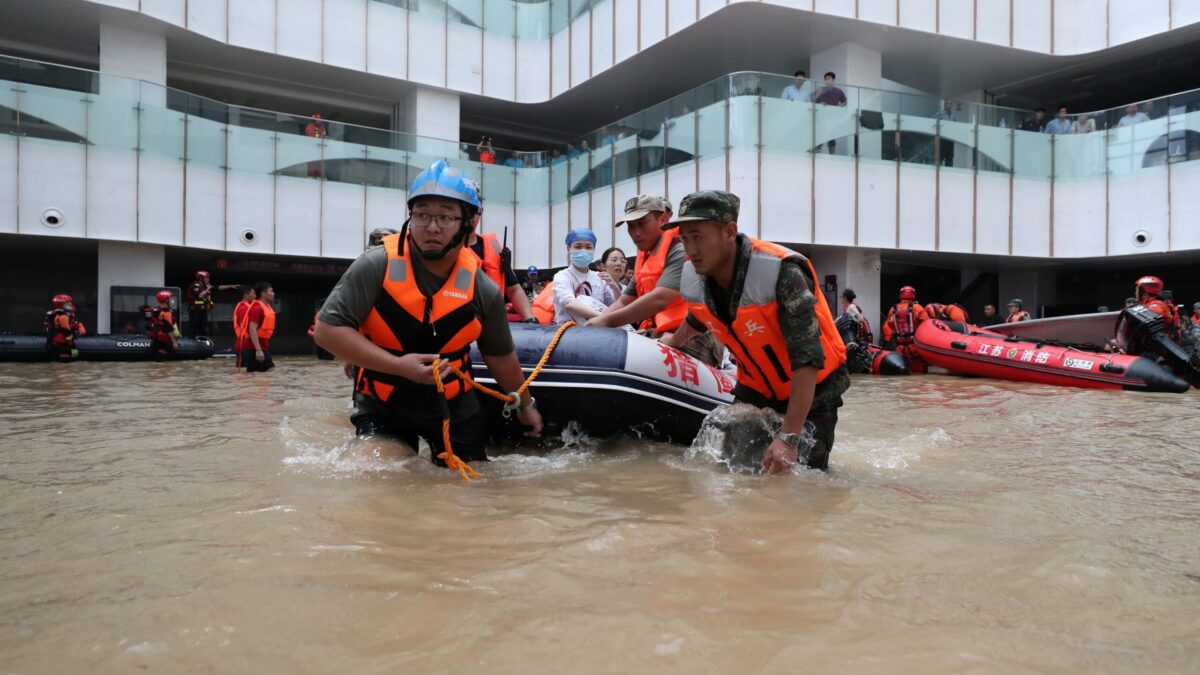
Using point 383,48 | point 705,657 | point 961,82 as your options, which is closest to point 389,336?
point 705,657

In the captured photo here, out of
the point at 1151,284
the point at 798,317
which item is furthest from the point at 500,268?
the point at 1151,284

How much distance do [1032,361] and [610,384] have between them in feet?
32.0

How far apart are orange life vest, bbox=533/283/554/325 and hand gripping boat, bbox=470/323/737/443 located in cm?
207

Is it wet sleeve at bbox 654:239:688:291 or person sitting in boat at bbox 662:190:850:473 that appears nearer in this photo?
person sitting in boat at bbox 662:190:850:473

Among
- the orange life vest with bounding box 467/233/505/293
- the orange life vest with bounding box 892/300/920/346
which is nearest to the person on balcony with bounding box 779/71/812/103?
the orange life vest with bounding box 892/300/920/346

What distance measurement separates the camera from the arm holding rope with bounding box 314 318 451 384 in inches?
135

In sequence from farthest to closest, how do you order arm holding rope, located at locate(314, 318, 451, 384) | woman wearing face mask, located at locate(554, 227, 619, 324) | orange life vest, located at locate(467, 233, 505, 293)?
1. woman wearing face mask, located at locate(554, 227, 619, 324)
2. orange life vest, located at locate(467, 233, 505, 293)
3. arm holding rope, located at locate(314, 318, 451, 384)

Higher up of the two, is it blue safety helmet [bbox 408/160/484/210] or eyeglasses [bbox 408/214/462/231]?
blue safety helmet [bbox 408/160/484/210]

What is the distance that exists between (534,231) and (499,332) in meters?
17.2

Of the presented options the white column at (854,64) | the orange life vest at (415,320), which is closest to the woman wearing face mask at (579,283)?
the orange life vest at (415,320)

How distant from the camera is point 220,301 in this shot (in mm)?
25172

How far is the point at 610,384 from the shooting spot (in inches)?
182

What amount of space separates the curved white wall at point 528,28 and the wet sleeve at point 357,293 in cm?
1449

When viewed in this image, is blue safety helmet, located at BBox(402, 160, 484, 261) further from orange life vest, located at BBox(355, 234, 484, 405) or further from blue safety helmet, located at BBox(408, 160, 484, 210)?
orange life vest, located at BBox(355, 234, 484, 405)
